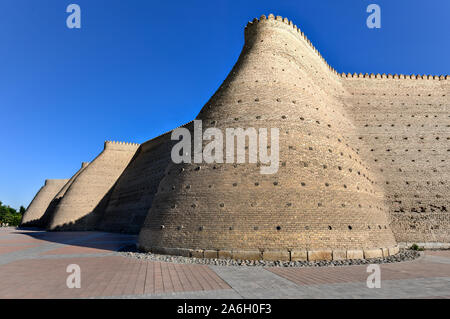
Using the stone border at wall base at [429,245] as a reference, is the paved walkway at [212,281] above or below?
above

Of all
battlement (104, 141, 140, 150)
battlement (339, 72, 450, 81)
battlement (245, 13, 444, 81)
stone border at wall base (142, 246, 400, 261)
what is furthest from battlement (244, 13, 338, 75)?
battlement (104, 141, 140, 150)

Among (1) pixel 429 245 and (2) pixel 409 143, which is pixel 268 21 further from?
(1) pixel 429 245

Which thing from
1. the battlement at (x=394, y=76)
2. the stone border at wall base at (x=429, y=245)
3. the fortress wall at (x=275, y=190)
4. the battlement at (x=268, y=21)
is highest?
the battlement at (x=268, y=21)

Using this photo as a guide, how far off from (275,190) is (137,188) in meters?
24.7

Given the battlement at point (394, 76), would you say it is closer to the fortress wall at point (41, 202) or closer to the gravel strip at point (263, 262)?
the gravel strip at point (263, 262)

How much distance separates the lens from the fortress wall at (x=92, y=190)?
34.3 m

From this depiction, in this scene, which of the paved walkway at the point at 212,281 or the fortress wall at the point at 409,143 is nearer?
the paved walkway at the point at 212,281

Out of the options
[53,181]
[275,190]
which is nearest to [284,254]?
[275,190]

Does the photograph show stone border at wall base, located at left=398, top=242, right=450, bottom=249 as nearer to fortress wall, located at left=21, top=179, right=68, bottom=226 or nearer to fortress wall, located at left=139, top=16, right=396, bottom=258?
fortress wall, located at left=139, top=16, right=396, bottom=258

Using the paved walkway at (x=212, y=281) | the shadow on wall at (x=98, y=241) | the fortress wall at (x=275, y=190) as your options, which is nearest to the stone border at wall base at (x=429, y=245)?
the fortress wall at (x=275, y=190)

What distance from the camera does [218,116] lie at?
49.6 ft

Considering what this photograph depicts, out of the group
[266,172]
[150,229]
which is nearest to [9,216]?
[150,229]

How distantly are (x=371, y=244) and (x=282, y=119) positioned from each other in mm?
7174

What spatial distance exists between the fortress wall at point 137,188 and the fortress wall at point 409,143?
20617 millimetres
